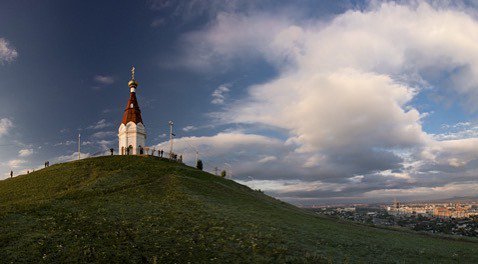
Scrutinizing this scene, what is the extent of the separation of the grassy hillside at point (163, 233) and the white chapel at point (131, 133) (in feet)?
84.2

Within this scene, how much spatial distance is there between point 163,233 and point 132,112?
52857 millimetres

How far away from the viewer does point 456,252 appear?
1303 inches

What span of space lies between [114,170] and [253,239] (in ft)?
111

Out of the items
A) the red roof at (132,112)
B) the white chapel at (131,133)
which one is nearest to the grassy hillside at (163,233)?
the white chapel at (131,133)

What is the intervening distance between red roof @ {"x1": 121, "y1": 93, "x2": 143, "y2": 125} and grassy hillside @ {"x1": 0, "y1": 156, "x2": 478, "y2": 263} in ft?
93.2

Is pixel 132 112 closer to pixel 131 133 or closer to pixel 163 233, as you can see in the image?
pixel 131 133

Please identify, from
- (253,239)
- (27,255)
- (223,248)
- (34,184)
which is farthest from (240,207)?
(34,184)

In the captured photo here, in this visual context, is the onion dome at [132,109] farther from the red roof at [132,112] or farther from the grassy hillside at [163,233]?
the grassy hillside at [163,233]

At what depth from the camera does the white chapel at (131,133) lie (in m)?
71.2

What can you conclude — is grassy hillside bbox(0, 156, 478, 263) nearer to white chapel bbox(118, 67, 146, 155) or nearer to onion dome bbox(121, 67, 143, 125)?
white chapel bbox(118, 67, 146, 155)

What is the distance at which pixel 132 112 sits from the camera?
73312 mm

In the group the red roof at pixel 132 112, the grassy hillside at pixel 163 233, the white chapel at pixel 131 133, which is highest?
the red roof at pixel 132 112

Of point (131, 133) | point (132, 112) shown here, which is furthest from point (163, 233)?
point (132, 112)

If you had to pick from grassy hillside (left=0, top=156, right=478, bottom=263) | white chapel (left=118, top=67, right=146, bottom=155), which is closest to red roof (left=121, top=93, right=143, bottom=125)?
white chapel (left=118, top=67, right=146, bottom=155)
